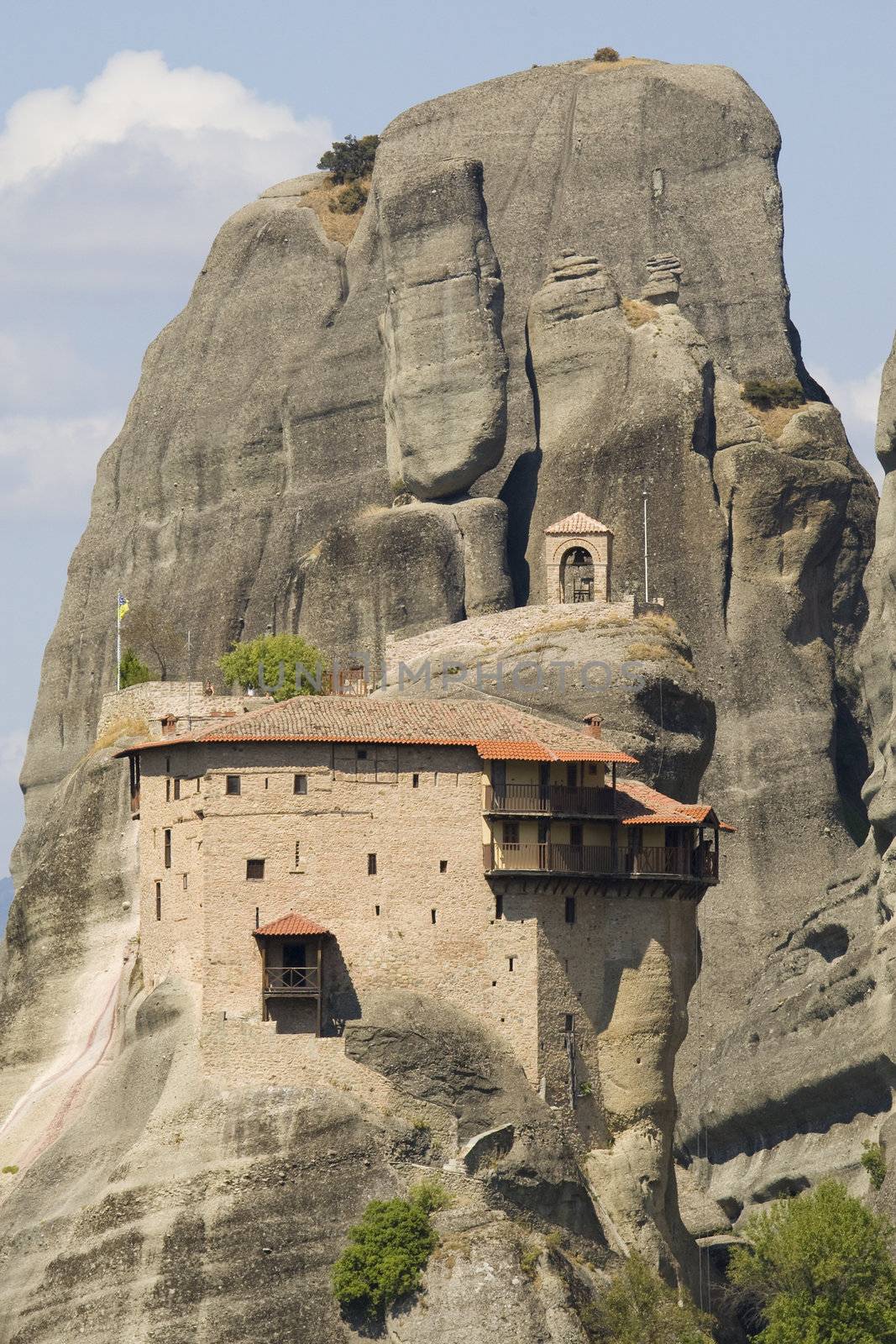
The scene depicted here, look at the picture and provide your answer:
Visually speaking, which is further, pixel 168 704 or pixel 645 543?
pixel 645 543

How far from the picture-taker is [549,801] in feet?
350

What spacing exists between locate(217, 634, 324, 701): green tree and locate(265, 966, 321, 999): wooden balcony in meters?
31.5

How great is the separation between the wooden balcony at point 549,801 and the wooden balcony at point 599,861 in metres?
1.01

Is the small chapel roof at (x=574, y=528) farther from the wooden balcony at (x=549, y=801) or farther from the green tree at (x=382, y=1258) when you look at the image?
the green tree at (x=382, y=1258)

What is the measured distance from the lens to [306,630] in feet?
493

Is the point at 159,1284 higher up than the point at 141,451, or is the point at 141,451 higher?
the point at 141,451

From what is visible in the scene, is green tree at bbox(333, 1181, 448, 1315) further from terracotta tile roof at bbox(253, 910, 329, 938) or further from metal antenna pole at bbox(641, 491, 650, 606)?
metal antenna pole at bbox(641, 491, 650, 606)

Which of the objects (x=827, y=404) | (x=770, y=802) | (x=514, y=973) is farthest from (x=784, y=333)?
(x=514, y=973)

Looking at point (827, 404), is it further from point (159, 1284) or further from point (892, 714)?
point (159, 1284)

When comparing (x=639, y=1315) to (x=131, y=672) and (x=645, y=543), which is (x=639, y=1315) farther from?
(x=645, y=543)

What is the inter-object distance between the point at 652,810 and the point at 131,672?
131 feet

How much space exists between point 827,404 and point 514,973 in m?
55.5

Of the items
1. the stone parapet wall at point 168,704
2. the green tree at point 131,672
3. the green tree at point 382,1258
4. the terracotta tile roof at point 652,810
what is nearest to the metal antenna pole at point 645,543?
the stone parapet wall at point 168,704

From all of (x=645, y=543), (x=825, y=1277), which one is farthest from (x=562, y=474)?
(x=825, y=1277)
